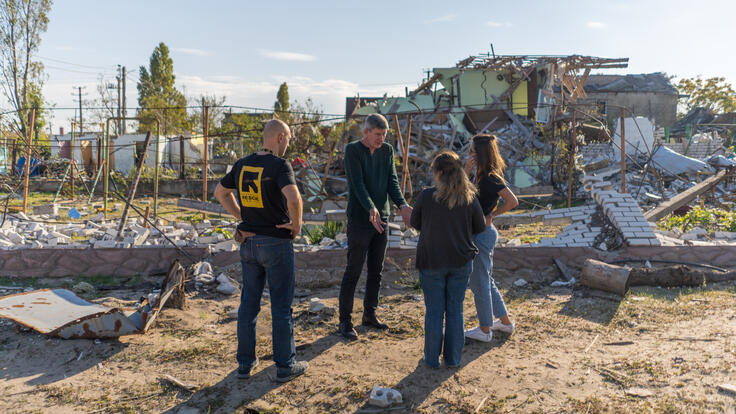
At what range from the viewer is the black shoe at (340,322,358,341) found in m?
4.30

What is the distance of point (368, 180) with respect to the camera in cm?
426

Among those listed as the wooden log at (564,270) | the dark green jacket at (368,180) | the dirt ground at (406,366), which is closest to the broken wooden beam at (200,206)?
the dirt ground at (406,366)

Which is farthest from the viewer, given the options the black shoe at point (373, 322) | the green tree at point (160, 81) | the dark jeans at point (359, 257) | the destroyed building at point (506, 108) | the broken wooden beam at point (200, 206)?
the green tree at point (160, 81)

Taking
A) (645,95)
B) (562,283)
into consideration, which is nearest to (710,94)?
(645,95)

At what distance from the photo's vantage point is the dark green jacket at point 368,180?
4.14 meters

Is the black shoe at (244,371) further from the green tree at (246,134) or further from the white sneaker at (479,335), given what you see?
the green tree at (246,134)

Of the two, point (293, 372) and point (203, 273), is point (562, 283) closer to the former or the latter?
point (293, 372)

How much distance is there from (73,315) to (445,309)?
337 cm

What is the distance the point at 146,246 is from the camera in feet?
22.0

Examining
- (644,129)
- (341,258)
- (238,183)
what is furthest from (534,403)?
(644,129)

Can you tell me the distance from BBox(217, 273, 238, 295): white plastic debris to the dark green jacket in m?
2.23

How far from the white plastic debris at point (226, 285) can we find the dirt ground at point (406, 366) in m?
0.43

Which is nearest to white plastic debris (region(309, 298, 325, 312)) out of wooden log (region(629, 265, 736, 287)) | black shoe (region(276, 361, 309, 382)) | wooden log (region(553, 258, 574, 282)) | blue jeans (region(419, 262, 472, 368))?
black shoe (region(276, 361, 309, 382))

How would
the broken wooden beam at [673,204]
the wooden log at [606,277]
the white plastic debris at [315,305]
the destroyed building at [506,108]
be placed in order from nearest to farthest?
the white plastic debris at [315,305] < the wooden log at [606,277] < the broken wooden beam at [673,204] < the destroyed building at [506,108]
